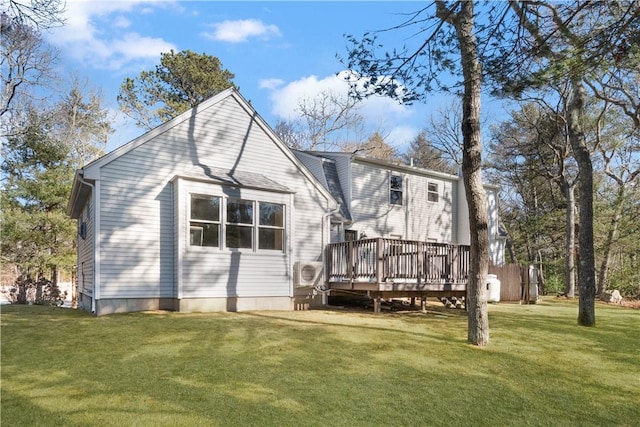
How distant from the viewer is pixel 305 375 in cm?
514

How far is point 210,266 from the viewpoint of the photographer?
10414 millimetres

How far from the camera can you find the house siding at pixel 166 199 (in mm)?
9609

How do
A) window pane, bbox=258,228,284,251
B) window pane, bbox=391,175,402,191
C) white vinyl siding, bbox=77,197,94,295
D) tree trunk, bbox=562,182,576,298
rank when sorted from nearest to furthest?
white vinyl siding, bbox=77,197,94,295
window pane, bbox=258,228,284,251
window pane, bbox=391,175,402,191
tree trunk, bbox=562,182,576,298

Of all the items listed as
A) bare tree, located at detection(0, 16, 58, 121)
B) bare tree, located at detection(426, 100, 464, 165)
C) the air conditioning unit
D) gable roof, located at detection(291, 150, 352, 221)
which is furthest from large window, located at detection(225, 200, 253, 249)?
bare tree, located at detection(426, 100, 464, 165)

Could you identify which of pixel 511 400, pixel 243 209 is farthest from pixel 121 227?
pixel 511 400

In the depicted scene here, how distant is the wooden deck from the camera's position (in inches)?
431

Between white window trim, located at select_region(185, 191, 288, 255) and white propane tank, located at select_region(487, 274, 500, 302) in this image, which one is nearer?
white window trim, located at select_region(185, 191, 288, 255)

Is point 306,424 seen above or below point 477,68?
below

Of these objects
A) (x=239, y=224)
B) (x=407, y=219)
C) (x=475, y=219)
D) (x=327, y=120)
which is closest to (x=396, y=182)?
(x=407, y=219)

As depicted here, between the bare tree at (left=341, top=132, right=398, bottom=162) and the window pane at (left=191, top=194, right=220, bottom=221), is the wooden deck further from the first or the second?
the bare tree at (left=341, top=132, right=398, bottom=162)

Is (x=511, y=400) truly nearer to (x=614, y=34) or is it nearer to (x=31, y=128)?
(x=614, y=34)

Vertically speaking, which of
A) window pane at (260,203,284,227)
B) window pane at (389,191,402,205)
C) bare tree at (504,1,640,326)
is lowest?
window pane at (260,203,284,227)

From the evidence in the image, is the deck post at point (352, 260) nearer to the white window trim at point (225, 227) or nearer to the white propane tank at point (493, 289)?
the white window trim at point (225, 227)

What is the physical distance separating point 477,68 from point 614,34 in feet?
5.54
